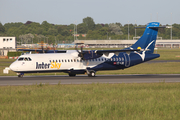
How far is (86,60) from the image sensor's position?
107 feet

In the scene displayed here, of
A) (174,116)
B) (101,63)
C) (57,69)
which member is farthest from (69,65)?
(174,116)

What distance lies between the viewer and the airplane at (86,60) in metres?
30.0

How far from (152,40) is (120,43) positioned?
146m

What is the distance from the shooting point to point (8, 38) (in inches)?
3487

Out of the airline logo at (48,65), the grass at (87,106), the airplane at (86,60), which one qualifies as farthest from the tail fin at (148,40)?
the grass at (87,106)

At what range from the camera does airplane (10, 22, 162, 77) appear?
98.5 feet

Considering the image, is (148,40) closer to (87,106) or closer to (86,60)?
(86,60)

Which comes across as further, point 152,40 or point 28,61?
point 152,40

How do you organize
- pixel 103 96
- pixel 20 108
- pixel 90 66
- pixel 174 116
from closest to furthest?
pixel 174 116 → pixel 20 108 → pixel 103 96 → pixel 90 66

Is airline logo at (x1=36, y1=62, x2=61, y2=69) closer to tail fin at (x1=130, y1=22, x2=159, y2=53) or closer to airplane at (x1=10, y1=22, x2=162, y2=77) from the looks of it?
airplane at (x1=10, y1=22, x2=162, y2=77)

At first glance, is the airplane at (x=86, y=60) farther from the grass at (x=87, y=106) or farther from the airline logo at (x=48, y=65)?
the grass at (x=87, y=106)

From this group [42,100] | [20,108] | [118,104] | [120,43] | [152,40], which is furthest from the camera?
[120,43]

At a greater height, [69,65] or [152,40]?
[152,40]

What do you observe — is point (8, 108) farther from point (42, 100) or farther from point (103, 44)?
point (103, 44)
